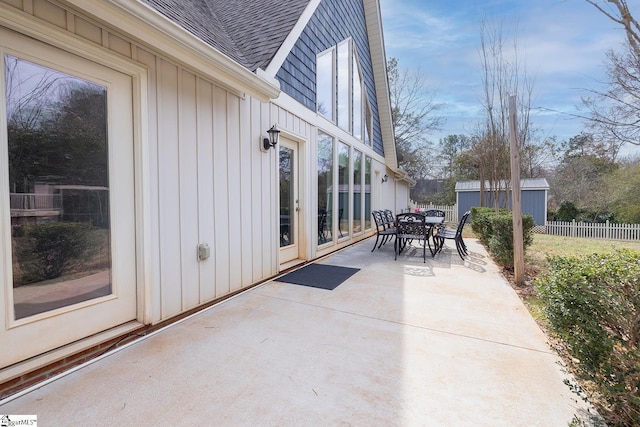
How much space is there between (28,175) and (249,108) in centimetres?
252

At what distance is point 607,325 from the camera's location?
164 cm

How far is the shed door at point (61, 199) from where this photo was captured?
76.5 inches

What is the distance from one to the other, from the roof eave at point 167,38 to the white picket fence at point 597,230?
1440 centimetres

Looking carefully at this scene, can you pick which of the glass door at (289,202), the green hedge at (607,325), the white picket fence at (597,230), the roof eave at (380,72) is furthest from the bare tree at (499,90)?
the green hedge at (607,325)

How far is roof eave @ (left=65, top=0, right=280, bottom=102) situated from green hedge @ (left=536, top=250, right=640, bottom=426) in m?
3.28

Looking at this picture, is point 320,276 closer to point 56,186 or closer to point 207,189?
point 207,189

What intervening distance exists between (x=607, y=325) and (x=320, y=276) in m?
3.40

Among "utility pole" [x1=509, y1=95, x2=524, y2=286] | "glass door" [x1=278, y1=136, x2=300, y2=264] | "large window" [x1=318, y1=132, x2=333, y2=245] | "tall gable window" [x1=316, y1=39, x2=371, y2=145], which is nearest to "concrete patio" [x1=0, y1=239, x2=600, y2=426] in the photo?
"utility pole" [x1=509, y1=95, x2=524, y2=286]

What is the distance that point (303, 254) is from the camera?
548 centimetres

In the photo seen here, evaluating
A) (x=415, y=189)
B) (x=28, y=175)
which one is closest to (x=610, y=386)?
(x=28, y=175)

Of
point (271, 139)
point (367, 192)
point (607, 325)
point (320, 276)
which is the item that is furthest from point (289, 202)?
point (367, 192)

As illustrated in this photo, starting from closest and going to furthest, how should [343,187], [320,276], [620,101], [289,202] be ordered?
[320,276] < [289,202] < [620,101] < [343,187]

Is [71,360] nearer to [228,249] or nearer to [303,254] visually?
[228,249]

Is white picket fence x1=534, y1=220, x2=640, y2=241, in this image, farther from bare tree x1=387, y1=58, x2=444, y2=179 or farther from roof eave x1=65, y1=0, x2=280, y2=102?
roof eave x1=65, y1=0, x2=280, y2=102
